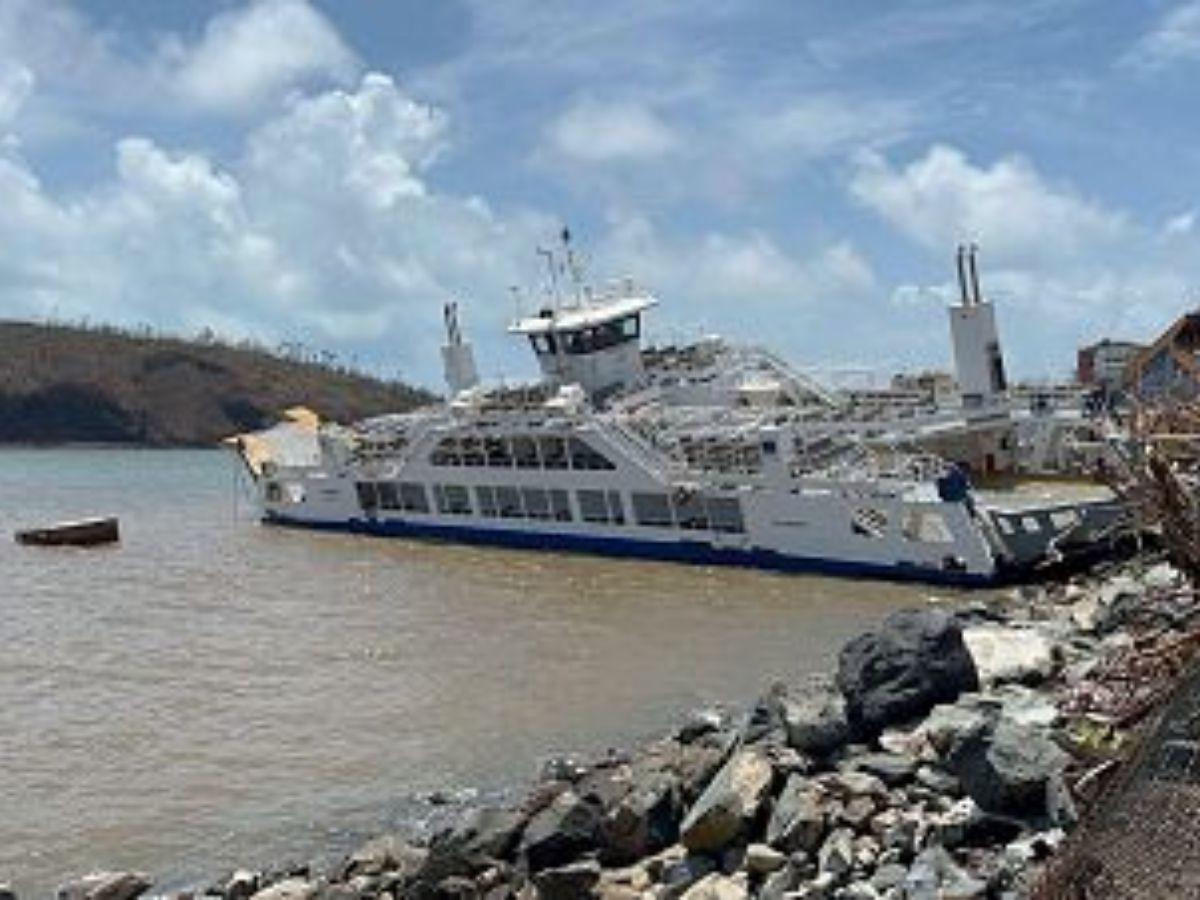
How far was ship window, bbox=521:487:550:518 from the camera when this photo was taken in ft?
144

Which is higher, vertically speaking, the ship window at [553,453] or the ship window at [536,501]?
the ship window at [553,453]

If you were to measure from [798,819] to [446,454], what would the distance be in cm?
3640

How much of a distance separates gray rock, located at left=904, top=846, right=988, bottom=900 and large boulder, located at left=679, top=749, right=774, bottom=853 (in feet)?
6.39

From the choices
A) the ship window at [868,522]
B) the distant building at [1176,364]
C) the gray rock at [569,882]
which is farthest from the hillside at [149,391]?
the distant building at [1176,364]

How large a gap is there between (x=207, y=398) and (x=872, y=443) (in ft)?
335

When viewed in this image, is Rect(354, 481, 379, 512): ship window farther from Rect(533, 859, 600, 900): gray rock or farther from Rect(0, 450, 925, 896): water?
Rect(533, 859, 600, 900): gray rock

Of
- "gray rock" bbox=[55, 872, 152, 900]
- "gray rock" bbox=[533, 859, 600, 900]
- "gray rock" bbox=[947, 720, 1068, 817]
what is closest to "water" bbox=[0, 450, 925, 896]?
"gray rock" bbox=[55, 872, 152, 900]

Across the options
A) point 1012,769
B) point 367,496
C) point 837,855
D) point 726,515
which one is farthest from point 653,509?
point 1012,769

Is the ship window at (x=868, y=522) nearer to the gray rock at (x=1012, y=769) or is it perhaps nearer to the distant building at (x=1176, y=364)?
the gray rock at (x=1012, y=769)

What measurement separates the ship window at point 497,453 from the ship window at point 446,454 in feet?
4.20

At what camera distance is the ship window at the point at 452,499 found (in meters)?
46.9

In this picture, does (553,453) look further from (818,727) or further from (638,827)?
(638,827)

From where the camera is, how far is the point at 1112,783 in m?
7.03

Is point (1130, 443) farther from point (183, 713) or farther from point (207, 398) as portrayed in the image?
point (207, 398)
